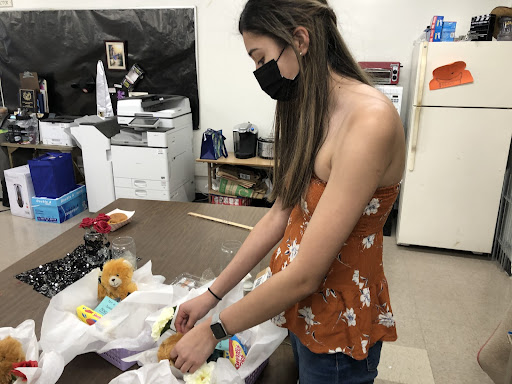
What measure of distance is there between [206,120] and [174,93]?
42 centimetres

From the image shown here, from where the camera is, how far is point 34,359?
3.00 feet

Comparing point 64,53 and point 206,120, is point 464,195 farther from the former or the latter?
point 64,53

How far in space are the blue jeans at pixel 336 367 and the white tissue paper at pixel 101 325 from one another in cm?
39

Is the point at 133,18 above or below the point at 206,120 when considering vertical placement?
above

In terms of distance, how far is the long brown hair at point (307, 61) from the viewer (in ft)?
2.60

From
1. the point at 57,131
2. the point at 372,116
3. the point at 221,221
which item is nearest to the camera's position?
the point at 372,116

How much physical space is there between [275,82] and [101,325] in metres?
0.73

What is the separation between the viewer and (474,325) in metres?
2.38

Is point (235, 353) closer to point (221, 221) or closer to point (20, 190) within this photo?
point (221, 221)

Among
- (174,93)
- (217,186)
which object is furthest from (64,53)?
(217,186)

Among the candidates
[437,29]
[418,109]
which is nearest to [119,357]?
[418,109]

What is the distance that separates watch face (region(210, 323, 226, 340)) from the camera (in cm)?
85

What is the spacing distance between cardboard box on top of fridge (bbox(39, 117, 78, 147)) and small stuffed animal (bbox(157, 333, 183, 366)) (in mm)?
3583

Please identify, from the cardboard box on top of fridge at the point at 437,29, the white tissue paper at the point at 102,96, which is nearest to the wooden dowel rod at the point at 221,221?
the cardboard box on top of fridge at the point at 437,29
